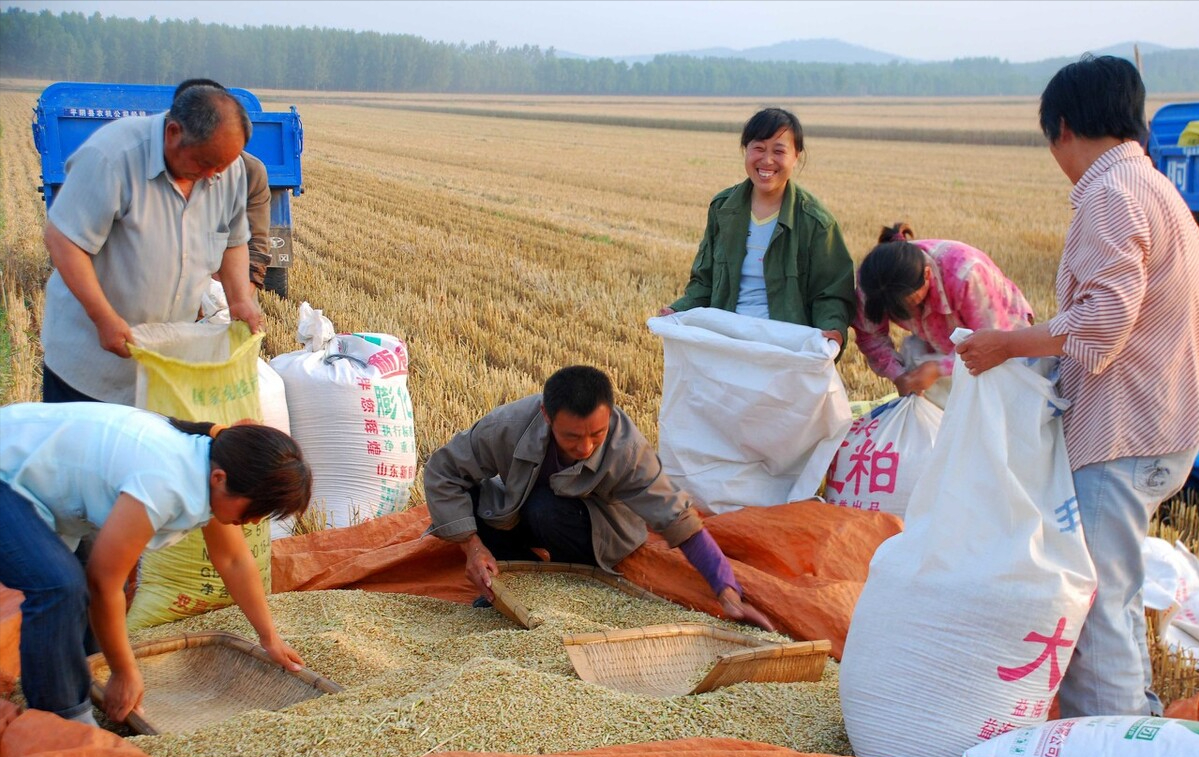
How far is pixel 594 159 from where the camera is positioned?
2238cm

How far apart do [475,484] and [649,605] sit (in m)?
0.63

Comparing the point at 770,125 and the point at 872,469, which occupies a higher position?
the point at 770,125

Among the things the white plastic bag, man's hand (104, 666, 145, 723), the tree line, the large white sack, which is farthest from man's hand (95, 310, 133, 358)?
the tree line

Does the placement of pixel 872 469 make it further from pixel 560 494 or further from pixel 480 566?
pixel 480 566

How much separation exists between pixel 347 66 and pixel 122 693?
6291 cm

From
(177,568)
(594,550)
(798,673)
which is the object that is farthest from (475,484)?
(798,673)

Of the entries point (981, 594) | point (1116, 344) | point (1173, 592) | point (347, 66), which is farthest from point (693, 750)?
point (347, 66)

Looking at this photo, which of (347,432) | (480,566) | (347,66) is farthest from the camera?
(347,66)

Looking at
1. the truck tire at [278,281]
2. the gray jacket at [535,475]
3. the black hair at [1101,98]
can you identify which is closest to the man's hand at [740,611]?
the gray jacket at [535,475]

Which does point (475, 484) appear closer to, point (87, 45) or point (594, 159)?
point (594, 159)

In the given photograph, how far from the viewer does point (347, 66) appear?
2425 inches

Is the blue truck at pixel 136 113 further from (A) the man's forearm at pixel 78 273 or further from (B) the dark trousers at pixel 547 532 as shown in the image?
(A) the man's forearm at pixel 78 273

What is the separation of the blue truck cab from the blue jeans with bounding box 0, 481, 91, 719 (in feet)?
19.9

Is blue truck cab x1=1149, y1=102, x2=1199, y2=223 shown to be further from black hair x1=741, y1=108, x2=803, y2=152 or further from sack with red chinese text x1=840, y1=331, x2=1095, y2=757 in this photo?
sack with red chinese text x1=840, y1=331, x2=1095, y2=757
